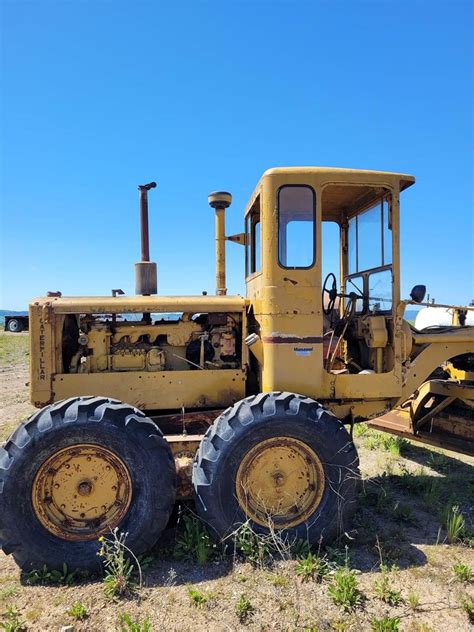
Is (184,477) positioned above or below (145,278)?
below

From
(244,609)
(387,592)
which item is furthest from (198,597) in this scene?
(387,592)

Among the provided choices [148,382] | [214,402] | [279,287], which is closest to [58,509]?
[148,382]

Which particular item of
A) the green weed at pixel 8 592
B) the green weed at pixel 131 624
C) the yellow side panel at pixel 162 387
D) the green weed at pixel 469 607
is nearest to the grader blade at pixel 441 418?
the green weed at pixel 469 607

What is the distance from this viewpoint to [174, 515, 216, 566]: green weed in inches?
131

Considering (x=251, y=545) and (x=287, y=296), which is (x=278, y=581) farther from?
(x=287, y=296)

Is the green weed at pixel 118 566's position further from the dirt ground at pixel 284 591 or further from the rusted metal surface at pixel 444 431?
the rusted metal surface at pixel 444 431

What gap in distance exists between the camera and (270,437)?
3.43 metres

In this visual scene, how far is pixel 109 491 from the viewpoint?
11.1 ft

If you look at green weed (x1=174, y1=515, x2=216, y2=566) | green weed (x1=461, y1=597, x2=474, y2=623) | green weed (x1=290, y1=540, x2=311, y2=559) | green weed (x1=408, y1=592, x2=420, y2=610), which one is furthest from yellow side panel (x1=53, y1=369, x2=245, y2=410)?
green weed (x1=461, y1=597, x2=474, y2=623)

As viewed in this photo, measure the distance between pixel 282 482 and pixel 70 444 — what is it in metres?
1.66

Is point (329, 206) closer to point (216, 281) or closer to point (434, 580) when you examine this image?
point (216, 281)

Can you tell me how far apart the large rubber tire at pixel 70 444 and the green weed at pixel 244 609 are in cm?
84

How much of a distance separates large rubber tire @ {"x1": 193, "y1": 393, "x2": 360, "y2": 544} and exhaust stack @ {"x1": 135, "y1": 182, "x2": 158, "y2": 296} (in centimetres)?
159

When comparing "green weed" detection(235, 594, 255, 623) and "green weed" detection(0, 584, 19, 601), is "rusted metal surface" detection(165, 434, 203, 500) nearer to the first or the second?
"green weed" detection(235, 594, 255, 623)
